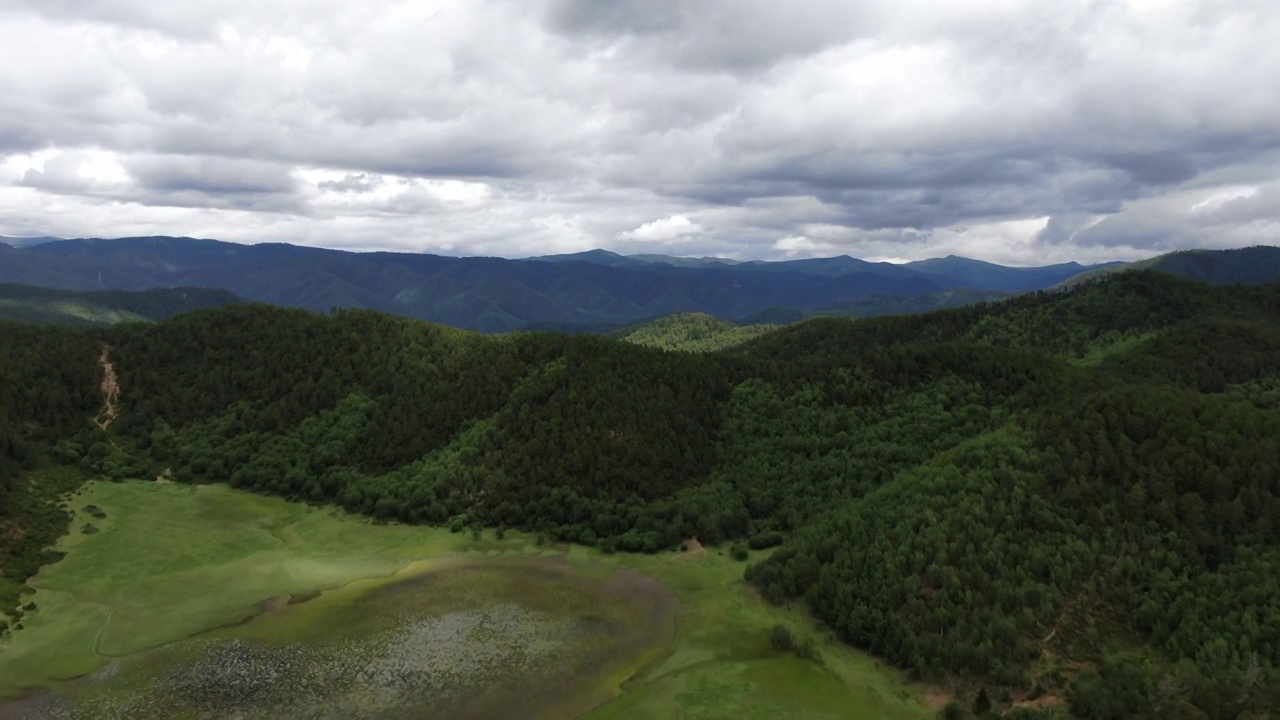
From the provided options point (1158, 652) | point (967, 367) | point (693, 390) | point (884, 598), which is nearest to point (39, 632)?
point (884, 598)

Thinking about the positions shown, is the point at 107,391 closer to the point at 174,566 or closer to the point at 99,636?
the point at 174,566

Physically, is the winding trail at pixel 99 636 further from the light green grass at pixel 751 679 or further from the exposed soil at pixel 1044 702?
the exposed soil at pixel 1044 702

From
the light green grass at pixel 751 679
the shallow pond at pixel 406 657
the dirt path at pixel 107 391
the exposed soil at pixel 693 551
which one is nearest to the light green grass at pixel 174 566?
the shallow pond at pixel 406 657

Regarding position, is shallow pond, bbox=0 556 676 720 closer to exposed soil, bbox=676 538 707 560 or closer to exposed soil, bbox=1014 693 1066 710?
exposed soil, bbox=676 538 707 560

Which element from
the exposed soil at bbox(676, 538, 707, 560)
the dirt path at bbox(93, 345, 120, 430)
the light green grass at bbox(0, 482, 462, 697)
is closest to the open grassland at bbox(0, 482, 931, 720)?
the light green grass at bbox(0, 482, 462, 697)

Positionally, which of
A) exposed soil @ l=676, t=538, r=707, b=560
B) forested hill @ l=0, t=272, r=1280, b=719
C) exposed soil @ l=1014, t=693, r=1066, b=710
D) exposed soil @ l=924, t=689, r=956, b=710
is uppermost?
forested hill @ l=0, t=272, r=1280, b=719

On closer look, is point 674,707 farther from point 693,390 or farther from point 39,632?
point 693,390
